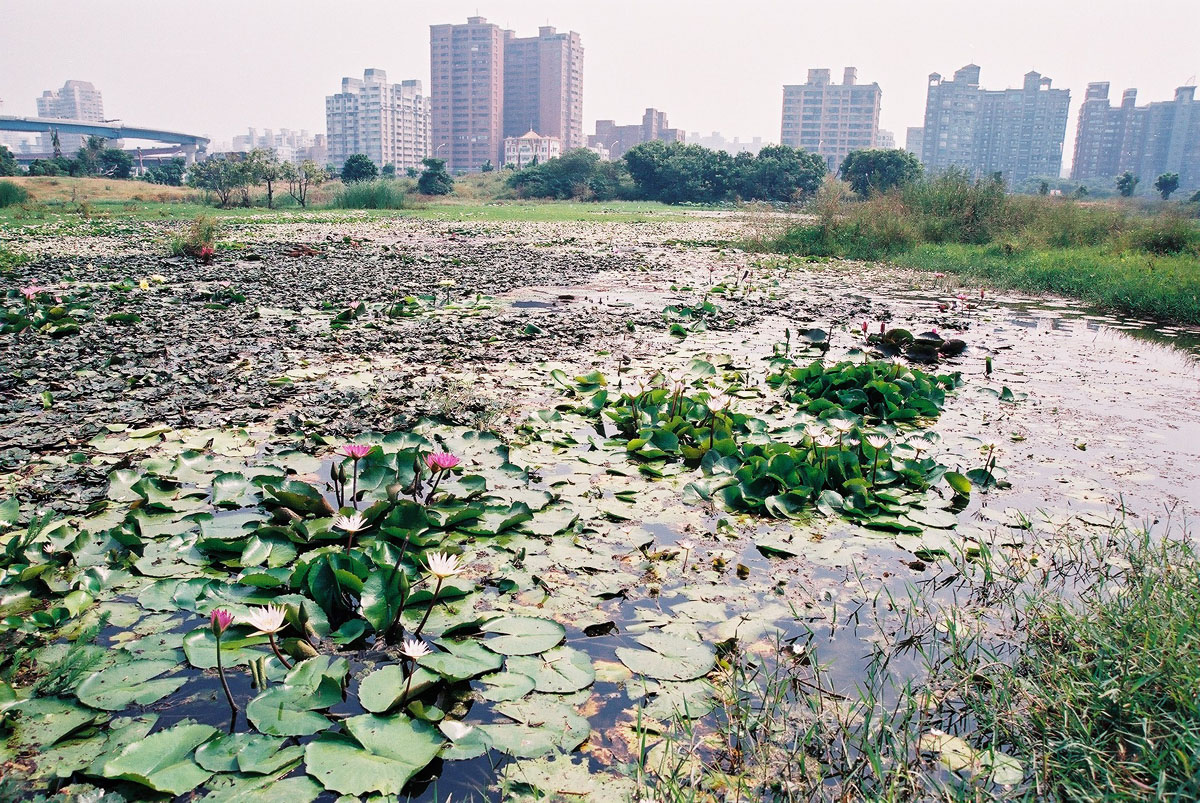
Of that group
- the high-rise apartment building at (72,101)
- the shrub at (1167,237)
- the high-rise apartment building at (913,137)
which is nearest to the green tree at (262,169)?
the shrub at (1167,237)

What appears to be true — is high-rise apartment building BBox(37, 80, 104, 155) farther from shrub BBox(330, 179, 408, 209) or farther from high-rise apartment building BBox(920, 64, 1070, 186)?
shrub BBox(330, 179, 408, 209)

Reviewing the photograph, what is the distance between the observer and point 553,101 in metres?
112

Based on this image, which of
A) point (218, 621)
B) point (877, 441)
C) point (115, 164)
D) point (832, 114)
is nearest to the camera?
point (218, 621)

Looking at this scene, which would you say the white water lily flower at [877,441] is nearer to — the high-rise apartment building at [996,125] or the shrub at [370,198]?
the shrub at [370,198]

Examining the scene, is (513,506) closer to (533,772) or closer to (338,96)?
(533,772)

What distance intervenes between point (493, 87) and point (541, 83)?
10148 millimetres

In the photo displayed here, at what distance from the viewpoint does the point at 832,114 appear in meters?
106

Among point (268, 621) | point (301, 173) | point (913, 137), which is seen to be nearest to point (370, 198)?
point (301, 173)

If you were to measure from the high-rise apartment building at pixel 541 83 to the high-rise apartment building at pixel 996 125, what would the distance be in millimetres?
54701

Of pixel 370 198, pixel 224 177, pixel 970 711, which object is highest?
pixel 224 177

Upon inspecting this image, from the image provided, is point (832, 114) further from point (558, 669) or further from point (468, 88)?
point (558, 669)

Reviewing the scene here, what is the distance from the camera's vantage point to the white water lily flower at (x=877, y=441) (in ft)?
9.25

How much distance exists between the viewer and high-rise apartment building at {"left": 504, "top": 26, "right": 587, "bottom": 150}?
11119 cm

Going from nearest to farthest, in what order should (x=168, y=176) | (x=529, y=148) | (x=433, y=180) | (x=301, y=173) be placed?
(x=301, y=173), (x=433, y=180), (x=168, y=176), (x=529, y=148)
